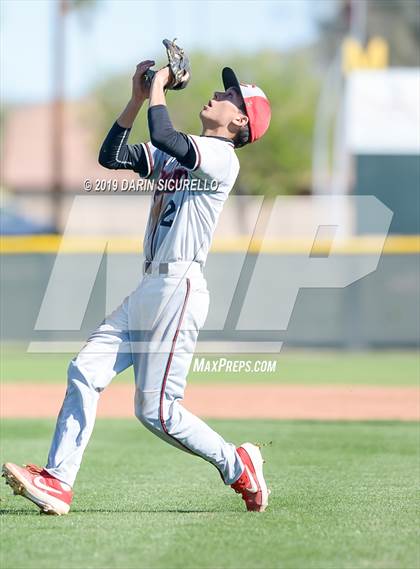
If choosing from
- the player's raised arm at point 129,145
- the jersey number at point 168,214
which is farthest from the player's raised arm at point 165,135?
the player's raised arm at point 129,145

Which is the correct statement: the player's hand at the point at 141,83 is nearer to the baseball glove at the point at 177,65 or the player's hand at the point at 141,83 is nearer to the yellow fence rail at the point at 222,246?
the baseball glove at the point at 177,65

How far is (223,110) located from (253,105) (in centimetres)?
17

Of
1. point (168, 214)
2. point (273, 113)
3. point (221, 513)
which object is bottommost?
point (273, 113)

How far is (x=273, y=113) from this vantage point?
2096 inches

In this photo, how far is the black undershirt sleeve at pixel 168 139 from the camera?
235 inches

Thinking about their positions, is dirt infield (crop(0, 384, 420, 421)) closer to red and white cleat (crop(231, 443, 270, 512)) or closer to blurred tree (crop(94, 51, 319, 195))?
red and white cleat (crop(231, 443, 270, 512))

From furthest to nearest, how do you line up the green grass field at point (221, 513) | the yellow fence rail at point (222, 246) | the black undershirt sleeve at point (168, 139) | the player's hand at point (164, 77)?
the yellow fence rail at point (222, 246)
the player's hand at point (164, 77)
the black undershirt sleeve at point (168, 139)
the green grass field at point (221, 513)

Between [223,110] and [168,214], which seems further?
[223,110]

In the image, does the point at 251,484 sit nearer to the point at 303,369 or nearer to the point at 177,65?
the point at 177,65

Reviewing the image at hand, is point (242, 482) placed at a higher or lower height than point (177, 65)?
lower

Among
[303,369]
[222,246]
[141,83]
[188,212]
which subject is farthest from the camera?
[222,246]

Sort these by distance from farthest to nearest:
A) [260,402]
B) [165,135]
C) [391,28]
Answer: [391,28]
[260,402]
[165,135]

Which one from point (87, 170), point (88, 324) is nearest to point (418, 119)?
point (88, 324)

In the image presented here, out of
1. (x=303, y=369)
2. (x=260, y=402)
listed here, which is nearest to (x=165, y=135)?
(x=260, y=402)
